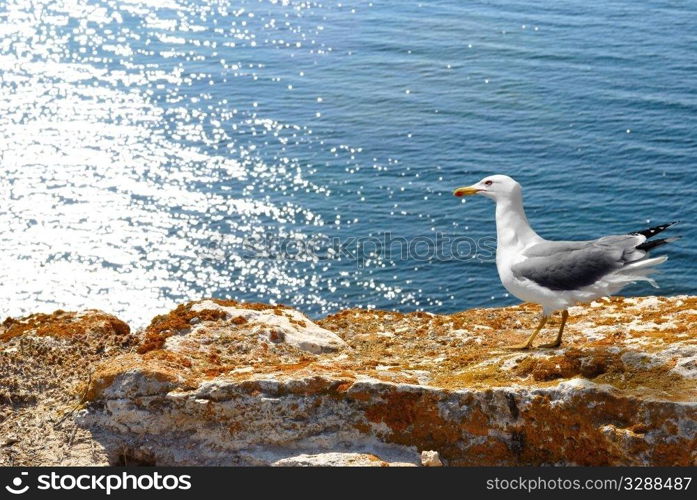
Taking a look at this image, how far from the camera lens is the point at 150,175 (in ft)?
275

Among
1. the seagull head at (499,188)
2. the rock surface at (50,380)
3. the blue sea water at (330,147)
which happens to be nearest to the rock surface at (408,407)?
the rock surface at (50,380)

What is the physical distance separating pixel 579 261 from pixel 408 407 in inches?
171

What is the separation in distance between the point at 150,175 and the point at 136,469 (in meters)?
71.7

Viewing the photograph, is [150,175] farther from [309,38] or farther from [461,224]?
[309,38]

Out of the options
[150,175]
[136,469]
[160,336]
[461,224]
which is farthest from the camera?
[150,175]

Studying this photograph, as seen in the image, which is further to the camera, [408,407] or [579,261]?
[579,261]

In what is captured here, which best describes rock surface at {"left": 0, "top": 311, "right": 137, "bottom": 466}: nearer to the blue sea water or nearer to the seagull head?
the seagull head

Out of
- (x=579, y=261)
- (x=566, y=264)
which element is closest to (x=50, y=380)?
(x=566, y=264)

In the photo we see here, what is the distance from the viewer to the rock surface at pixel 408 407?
47.9 feet

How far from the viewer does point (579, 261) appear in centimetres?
1686

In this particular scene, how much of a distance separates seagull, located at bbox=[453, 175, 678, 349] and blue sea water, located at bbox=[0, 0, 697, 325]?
45.3 metres

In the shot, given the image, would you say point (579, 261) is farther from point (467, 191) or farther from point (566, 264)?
point (467, 191)

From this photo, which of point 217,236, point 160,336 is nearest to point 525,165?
point 217,236

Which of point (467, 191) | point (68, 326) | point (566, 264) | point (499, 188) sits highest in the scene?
point (499, 188)
